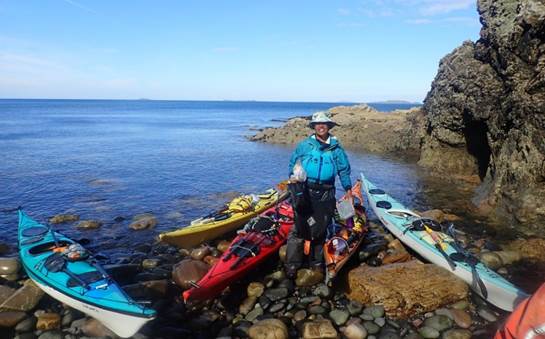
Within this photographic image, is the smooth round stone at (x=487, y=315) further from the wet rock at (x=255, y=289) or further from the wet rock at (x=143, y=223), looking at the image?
the wet rock at (x=143, y=223)

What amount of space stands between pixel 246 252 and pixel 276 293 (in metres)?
1.12

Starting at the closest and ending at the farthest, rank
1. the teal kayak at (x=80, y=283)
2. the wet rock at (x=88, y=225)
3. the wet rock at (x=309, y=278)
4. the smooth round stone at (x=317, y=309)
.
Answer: the teal kayak at (x=80, y=283) → the smooth round stone at (x=317, y=309) → the wet rock at (x=309, y=278) → the wet rock at (x=88, y=225)

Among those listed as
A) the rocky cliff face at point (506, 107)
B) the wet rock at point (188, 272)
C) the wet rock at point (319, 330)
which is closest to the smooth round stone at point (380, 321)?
the wet rock at point (319, 330)

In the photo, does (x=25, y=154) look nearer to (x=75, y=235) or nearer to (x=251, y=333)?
(x=75, y=235)

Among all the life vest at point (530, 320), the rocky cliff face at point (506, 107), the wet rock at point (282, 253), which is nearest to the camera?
the life vest at point (530, 320)

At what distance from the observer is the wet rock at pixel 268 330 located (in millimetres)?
6436

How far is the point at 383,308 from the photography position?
24.3 ft

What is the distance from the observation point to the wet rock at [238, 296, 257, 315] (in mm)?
7475

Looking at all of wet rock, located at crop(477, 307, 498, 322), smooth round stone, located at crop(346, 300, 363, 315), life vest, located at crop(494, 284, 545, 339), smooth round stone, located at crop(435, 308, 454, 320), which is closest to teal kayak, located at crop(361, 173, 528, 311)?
wet rock, located at crop(477, 307, 498, 322)

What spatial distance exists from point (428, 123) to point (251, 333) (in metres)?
22.0

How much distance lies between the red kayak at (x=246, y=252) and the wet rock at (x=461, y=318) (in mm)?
4062

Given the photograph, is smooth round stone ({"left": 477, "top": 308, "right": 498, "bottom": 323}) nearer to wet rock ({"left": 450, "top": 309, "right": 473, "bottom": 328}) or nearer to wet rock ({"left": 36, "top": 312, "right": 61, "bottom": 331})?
wet rock ({"left": 450, "top": 309, "right": 473, "bottom": 328})

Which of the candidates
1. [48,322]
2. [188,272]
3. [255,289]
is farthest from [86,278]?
[255,289]

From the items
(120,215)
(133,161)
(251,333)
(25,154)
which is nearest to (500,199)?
(251,333)
